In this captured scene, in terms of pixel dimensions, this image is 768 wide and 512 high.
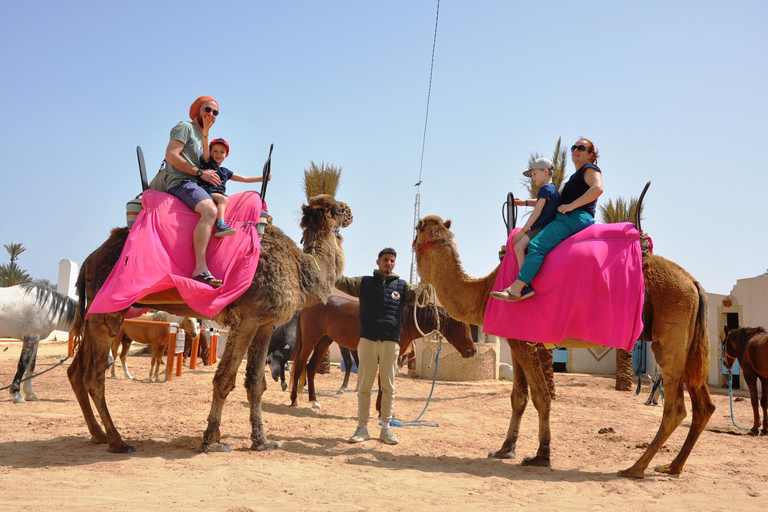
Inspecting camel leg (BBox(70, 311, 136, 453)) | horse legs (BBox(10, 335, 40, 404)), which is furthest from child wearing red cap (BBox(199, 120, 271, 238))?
horse legs (BBox(10, 335, 40, 404))

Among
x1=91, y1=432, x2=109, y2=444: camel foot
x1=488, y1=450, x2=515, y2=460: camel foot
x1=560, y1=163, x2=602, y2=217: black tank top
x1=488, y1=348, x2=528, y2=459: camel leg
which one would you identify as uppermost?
x1=560, y1=163, x2=602, y2=217: black tank top

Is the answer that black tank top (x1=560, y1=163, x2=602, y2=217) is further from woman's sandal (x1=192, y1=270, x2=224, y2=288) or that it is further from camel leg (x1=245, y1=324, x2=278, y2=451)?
woman's sandal (x1=192, y1=270, x2=224, y2=288)

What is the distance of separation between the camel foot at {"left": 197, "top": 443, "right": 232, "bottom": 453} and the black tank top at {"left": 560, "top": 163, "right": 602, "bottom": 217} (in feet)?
13.9

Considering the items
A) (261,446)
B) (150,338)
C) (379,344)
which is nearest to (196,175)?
(261,446)

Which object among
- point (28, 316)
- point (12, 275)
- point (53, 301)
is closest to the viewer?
point (28, 316)

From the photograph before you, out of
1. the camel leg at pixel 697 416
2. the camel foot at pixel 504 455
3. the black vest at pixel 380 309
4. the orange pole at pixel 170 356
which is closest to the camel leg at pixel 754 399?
the camel leg at pixel 697 416

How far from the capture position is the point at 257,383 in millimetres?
6219

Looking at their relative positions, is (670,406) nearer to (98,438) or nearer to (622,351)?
(98,438)

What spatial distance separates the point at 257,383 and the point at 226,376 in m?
0.43

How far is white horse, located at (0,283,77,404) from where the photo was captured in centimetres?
1027

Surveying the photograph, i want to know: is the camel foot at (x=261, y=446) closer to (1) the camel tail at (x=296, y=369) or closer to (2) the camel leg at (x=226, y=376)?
(2) the camel leg at (x=226, y=376)

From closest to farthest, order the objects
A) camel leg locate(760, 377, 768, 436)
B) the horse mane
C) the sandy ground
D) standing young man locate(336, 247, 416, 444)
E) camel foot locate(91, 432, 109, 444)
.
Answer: the sandy ground < camel foot locate(91, 432, 109, 444) < standing young man locate(336, 247, 416, 444) < camel leg locate(760, 377, 768, 436) < the horse mane

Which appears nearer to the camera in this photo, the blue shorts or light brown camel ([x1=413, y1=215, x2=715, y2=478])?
light brown camel ([x1=413, y1=215, x2=715, y2=478])

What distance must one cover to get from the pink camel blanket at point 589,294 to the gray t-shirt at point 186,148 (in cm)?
354
